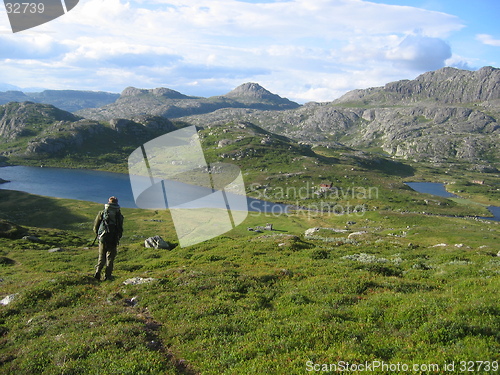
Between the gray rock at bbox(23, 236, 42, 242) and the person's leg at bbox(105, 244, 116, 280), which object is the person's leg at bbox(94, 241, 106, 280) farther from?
the gray rock at bbox(23, 236, 42, 242)

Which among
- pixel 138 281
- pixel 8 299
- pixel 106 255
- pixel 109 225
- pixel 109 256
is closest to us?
pixel 8 299

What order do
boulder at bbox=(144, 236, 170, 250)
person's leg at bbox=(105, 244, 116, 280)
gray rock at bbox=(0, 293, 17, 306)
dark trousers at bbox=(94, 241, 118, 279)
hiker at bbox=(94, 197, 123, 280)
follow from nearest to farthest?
gray rock at bbox=(0, 293, 17, 306), hiker at bbox=(94, 197, 123, 280), dark trousers at bbox=(94, 241, 118, 279), person's leg at bbox=(105, 244, 116, 280), boulder at bbox=(144, 236, 170, 250)

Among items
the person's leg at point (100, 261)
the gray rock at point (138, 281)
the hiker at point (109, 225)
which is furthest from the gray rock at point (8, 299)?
the gray rock at point (138, 281)

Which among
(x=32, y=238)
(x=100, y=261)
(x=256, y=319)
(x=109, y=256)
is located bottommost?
(x=32, y=238)

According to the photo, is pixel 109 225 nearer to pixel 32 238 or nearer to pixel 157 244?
pixel 157 244

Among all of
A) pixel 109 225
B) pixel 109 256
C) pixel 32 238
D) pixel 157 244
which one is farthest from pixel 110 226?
pixel 32 238

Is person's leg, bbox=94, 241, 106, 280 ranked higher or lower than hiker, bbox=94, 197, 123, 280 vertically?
lower

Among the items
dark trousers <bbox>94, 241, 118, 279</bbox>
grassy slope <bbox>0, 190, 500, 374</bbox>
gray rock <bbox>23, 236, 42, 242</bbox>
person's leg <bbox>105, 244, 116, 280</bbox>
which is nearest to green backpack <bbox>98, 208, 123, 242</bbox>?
dark trousers <bbox>94, 241, 118, 279</bbox>

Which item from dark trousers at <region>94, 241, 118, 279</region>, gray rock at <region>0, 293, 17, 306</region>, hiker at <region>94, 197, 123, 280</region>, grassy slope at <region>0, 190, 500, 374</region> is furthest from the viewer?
dark trousers at <region>94, 241, 118, 279</region>

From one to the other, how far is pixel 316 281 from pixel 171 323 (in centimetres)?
940

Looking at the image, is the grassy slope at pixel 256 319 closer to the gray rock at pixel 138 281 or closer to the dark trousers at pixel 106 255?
the gray rock at pixel 138 281

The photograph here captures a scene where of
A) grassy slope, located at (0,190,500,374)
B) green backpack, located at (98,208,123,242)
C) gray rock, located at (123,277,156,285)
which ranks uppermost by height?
green backpack, located at (98,208,123,242)

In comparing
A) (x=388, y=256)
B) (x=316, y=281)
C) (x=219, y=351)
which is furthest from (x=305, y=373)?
(x=388, y=256)

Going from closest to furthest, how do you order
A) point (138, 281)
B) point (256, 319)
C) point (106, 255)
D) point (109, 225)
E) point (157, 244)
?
point (256, 319) → point (109, 225) → point (138, 281) → point (106, 255) → point (157, 244)
